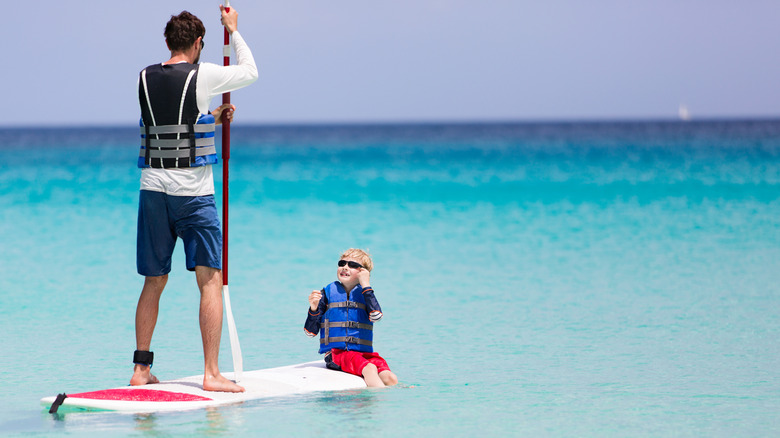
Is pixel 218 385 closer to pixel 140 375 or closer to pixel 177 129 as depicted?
pixel 140 375

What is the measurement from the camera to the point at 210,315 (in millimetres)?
5516

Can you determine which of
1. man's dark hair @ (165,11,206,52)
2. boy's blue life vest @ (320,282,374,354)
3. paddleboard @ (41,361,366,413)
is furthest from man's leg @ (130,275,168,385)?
man's dark hair @ (165,11,206,52)

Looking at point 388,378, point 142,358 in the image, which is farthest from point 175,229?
point 388,378

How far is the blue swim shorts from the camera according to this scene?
5.42 meters

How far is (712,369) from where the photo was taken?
22.2ft

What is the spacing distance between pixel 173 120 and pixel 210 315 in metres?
1.07

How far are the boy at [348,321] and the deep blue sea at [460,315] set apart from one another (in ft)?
0.88

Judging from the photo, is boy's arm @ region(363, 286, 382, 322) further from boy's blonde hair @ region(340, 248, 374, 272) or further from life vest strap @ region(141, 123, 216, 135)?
life vest strap @ region(141, 123, 216, 135)

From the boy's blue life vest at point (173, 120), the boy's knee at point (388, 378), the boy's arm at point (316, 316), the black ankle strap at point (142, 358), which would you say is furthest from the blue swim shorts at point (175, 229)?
the boy's knee at point (388, 378)

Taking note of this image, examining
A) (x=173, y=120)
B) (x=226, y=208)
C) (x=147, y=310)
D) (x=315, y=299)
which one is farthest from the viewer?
(x=315, y=299)

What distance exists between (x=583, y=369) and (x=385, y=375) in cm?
148

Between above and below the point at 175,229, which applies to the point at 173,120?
above

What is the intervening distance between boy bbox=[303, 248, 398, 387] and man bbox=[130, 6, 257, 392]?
0.89 meters

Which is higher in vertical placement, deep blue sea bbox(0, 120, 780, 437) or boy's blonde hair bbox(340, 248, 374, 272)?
boy's blonde hair bbox(340, 248, 374, 272)
